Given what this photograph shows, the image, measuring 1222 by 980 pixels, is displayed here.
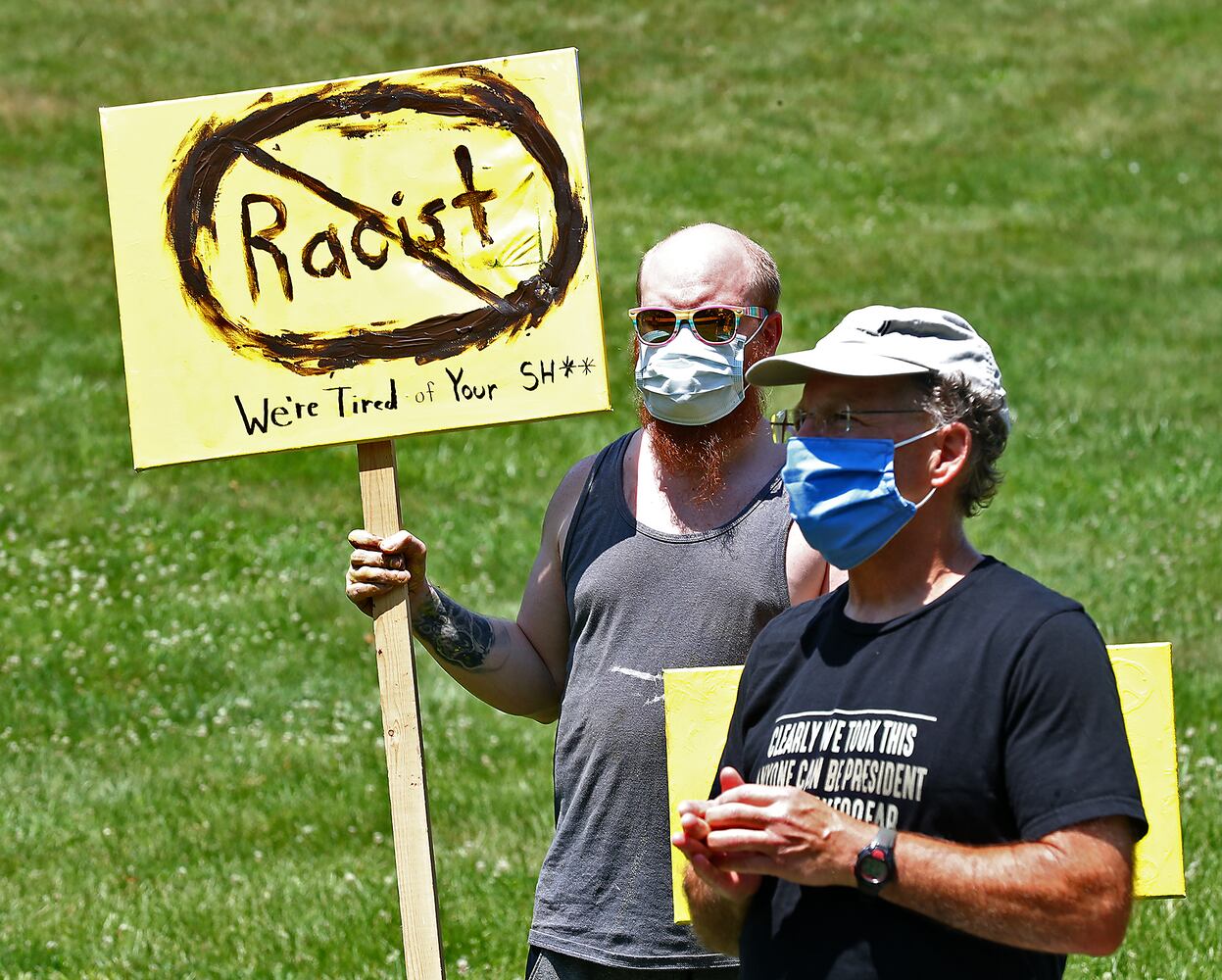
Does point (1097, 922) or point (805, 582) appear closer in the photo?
point (1097, 922)

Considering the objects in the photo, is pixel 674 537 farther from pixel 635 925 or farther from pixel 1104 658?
pixel 1104 658

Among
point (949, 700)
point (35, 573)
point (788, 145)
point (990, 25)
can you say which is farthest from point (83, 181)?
point (949, 700)

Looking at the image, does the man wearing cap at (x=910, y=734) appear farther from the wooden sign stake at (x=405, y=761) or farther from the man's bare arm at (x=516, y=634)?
the man's bare arm at (x=516, y=634)

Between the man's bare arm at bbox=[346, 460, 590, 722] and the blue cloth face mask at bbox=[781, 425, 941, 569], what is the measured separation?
39.2 inches

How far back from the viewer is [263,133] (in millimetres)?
3582

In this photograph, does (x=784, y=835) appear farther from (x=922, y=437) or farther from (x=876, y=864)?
(x=922, y=437)

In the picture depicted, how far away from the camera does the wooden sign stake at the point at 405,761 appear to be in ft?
10.9

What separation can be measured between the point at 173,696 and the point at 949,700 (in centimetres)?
659

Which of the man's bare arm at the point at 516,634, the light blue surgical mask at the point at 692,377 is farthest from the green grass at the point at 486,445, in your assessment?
the light blue surgical mask at the point at 692,377

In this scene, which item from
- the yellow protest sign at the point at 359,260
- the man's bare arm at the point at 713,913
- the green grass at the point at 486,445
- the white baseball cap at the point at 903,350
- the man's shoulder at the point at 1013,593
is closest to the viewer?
the man's shoulder at the point at 1013,593

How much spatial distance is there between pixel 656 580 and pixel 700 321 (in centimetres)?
56

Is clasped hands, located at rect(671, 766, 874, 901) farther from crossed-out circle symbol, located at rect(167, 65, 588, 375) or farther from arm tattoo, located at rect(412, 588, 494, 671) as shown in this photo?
crossed-out circle symbol, located at rect(167, 65, 588, 375)

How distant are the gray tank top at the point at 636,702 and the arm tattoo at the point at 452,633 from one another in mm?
278

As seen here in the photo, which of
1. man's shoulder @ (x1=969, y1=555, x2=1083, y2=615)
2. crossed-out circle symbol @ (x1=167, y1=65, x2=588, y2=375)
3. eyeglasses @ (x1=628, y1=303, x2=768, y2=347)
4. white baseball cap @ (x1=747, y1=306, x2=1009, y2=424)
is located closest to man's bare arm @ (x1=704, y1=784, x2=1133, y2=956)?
man's shoulder @ (x1=969, y1=555, x2=1083, y2=615)
